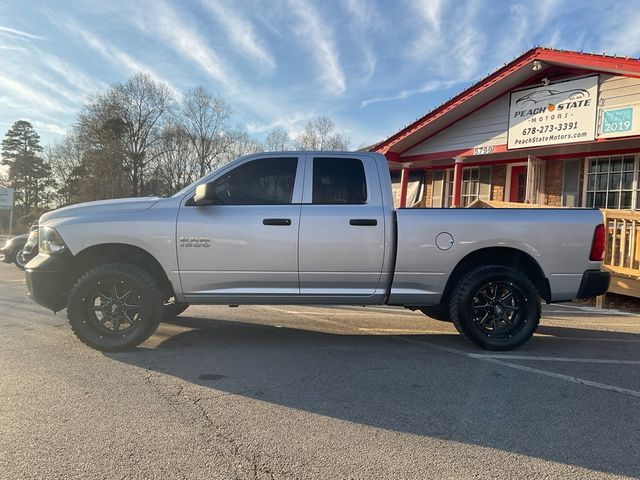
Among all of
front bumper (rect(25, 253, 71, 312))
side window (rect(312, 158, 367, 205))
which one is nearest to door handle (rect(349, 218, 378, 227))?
side window (rect(312, 158, 367, 205))

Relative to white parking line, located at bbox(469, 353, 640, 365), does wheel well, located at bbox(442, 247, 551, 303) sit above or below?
above

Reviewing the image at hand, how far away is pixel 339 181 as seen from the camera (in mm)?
4996

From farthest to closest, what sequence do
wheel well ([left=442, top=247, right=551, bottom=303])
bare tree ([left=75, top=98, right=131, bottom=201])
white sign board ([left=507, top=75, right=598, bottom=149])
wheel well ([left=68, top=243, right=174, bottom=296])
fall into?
bare tree ([left=75, top=98, right=131, bottom=201]), white sign board ([left=507, top=75, right=598, bottom=149]), wheel well ([left=442, top=247, right=551, bottom=303]), wheel well ([left=68, top=243, right=174, bottom=296])

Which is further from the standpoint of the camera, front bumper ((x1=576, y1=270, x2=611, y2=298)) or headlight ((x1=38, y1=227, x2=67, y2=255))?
front bumper ((x1=576, y1=270, x2=611, y2=298))

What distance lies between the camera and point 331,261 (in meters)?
4.81

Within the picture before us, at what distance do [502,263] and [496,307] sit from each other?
502 mm

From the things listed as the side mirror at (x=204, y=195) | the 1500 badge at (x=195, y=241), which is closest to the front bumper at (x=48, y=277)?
the 1500 badge at (x=195, y=241)

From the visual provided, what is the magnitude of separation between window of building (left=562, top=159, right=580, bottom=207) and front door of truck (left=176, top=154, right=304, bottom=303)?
10.6 meters

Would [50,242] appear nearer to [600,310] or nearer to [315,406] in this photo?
[315,406]

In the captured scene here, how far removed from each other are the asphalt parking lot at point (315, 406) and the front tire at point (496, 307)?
8.0 inches

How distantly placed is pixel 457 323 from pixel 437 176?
39.5 ft

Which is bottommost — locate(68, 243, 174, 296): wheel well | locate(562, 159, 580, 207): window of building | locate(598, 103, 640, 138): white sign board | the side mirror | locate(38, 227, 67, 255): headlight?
locate(68, 243, 174, 296): wheel well

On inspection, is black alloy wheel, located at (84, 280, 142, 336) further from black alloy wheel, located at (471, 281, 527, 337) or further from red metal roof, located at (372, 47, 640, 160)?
red metal roof, located at (372, 47, 640, 160)

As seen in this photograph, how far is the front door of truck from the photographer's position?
475 cm
